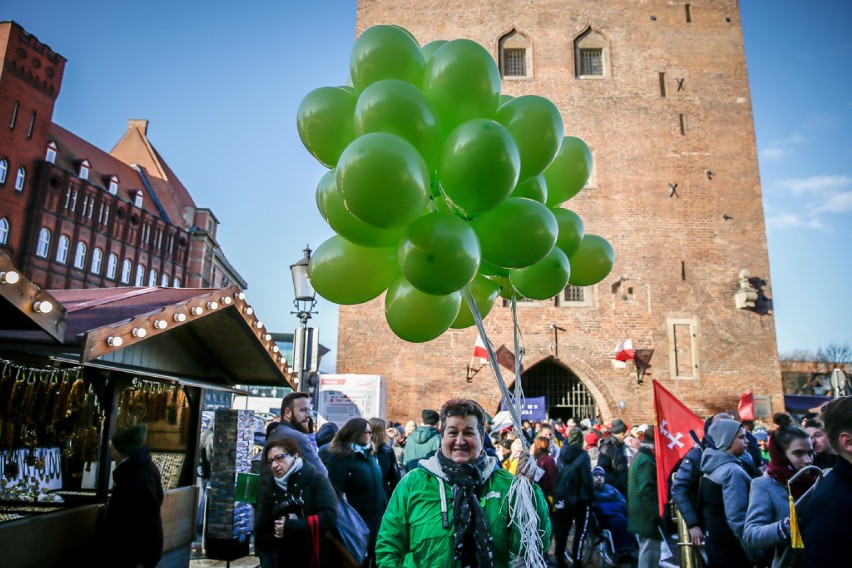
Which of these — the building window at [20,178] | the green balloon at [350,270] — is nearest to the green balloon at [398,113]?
the green balloon at [350,270]

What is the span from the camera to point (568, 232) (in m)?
3.13

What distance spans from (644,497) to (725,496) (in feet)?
7.22

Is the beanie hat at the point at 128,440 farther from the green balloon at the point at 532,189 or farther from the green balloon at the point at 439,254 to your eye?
the green balloon at the point at 532,189

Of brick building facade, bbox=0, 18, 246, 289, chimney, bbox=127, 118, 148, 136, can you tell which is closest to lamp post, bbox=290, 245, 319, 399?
brick building facade, bbox=0, 18, 246, 289

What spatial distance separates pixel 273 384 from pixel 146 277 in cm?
3167

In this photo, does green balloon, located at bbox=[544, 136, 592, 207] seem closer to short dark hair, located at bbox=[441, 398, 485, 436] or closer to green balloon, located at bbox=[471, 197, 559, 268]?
green balloon, located at bbox=[471, 197, 559, 268]

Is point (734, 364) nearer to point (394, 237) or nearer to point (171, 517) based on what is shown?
point (171, 517)

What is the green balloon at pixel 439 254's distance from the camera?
2.22 m

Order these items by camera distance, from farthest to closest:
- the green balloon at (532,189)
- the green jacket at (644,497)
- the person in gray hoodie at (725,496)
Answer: the green jacket at (644,497), the person in gray hoodie at (725,496), the green balloon at (532,189)

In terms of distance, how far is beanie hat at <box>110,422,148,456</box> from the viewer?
4047 millimetres

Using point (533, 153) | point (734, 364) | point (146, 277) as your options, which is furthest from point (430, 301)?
point (146, 277)

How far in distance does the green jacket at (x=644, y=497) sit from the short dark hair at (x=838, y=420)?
3.73 m

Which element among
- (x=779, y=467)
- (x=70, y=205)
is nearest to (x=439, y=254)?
(x=779, y=467)

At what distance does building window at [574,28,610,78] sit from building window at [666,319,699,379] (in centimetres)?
819
